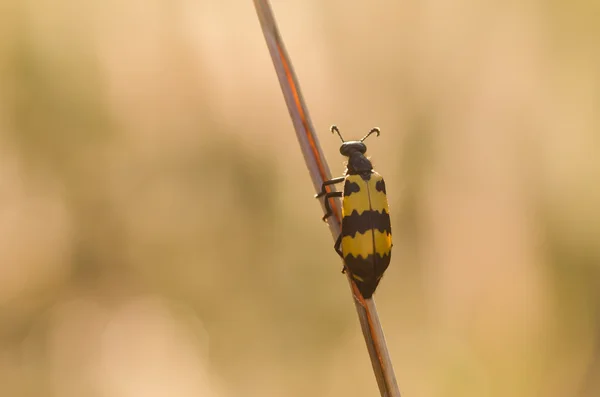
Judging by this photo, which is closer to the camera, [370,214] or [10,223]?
[370,214]

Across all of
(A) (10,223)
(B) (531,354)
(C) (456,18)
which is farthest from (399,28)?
(A) (10,223)

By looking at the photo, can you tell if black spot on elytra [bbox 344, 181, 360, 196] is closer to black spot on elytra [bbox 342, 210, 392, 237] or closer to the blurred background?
black spot on elytra [bbox 342, 210, 392, 237]

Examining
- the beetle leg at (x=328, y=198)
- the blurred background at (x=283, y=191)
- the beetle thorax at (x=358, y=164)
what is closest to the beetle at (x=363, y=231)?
the beetle leg at (x=328, y=198)

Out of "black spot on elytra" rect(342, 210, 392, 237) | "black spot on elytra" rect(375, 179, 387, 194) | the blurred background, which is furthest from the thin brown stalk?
the blurred background

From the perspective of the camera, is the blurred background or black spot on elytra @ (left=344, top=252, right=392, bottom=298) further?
the blurred background

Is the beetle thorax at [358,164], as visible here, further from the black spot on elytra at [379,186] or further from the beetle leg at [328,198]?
the beetle leg at [328,198]

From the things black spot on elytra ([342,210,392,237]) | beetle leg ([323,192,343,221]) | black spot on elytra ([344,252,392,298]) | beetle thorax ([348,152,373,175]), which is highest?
beetle leg ([323,192,343,221])

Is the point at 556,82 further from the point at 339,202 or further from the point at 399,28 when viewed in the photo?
the point at 339,202

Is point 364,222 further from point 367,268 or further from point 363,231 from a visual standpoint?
point 367,268
